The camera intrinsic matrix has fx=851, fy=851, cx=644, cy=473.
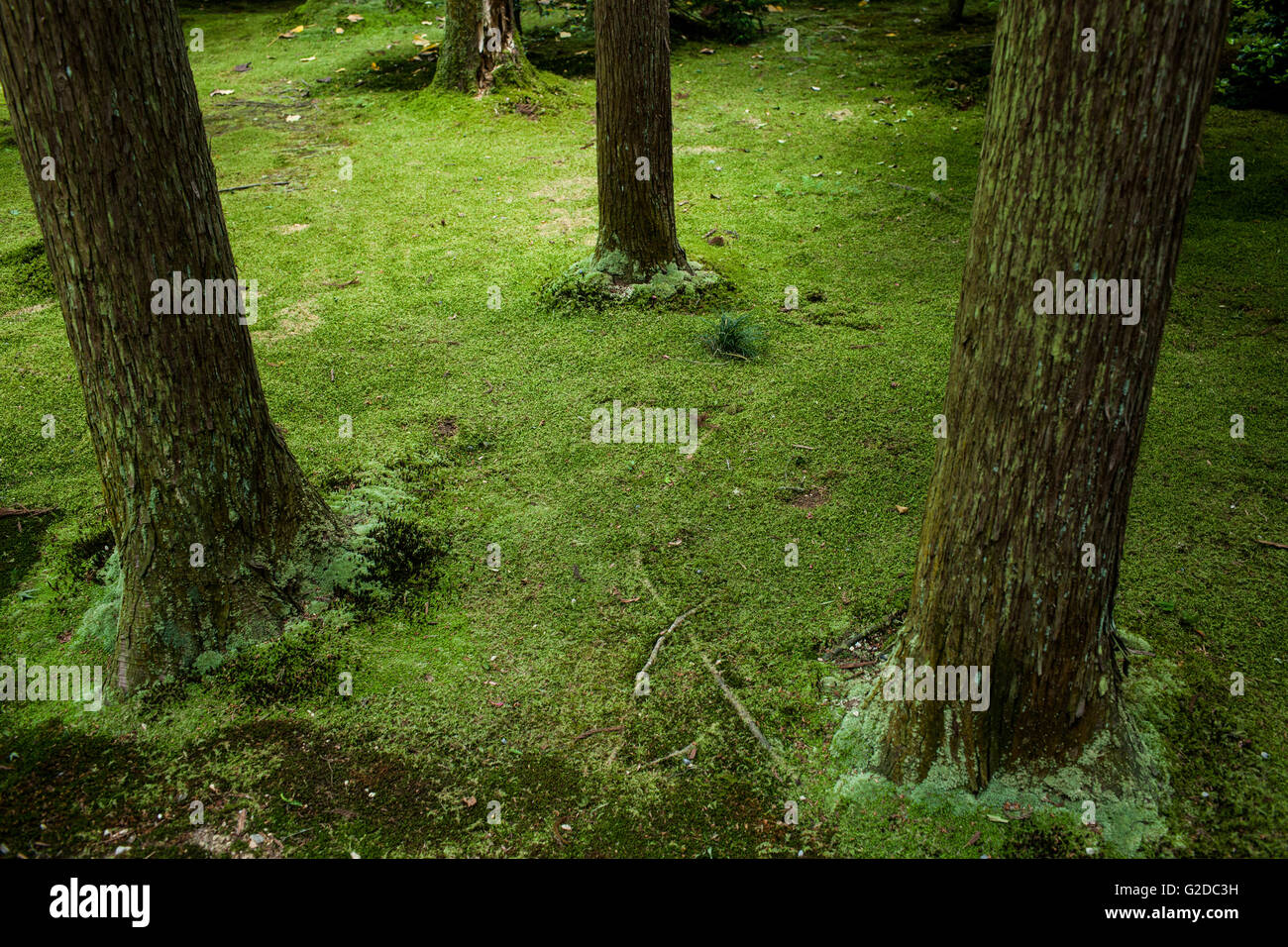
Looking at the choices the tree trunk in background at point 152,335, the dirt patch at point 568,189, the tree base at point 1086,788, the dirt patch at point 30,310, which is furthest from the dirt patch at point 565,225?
the tree base at point 1086,788

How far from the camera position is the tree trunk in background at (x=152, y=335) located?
8.46 feet

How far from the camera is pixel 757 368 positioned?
4984 mm

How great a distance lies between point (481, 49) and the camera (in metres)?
A: 9.24

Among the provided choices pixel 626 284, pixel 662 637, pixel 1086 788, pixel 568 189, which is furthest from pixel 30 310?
pixel 1086 788

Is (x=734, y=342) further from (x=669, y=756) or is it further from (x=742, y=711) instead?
(x=669, y=756)

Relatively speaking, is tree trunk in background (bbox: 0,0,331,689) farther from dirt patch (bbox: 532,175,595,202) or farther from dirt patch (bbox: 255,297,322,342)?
dirt patch (bbox: 532,175,595,202)

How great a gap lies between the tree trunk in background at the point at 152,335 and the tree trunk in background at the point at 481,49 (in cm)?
710

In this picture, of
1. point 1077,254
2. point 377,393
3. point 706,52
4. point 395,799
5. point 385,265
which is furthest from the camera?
point 706,52

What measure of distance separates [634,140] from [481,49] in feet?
16.1

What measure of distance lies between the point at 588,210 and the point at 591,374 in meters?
2.67

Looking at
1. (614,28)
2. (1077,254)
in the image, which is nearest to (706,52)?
(614,28)

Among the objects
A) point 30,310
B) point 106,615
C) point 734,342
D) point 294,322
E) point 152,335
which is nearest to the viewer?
point 152,335

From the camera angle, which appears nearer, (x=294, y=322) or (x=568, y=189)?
(x=294, y=322)
